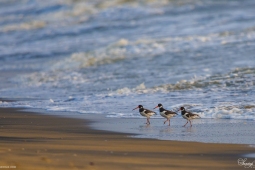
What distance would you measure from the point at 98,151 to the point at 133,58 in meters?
12.0

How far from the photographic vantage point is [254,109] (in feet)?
33.4

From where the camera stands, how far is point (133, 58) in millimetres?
19062

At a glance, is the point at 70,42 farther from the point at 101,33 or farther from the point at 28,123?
the point at 28,123

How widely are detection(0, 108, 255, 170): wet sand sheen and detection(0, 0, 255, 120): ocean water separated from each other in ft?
7.28

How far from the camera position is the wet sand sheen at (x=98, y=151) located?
249 inches

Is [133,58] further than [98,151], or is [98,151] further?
[133,58]

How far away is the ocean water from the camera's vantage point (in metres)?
12.0

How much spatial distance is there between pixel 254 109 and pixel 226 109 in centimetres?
46

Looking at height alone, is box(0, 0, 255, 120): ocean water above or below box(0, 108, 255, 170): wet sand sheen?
above

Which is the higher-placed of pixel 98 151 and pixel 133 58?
pixel 133 58

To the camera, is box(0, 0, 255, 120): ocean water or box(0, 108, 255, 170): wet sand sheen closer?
box(0, 108, 255, 170): wet sand sheen

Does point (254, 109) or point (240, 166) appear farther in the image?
point (254, 109)

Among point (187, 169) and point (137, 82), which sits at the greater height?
point (137, 82)

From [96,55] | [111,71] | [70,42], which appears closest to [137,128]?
[111,71]
